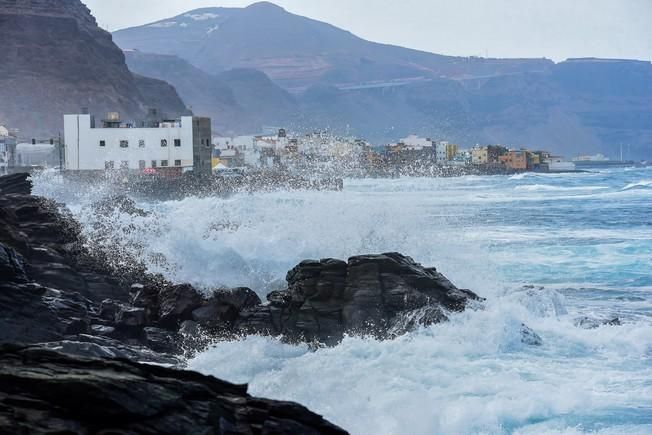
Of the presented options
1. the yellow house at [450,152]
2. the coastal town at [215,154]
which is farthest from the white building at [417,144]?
the yellow house at [450,152]

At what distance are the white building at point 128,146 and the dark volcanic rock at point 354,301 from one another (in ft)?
149

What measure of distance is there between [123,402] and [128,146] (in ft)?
178

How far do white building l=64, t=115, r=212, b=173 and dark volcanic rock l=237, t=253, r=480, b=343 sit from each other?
149 ft

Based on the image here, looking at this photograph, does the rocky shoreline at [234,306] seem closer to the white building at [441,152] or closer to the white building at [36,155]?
the white building at [36,155]

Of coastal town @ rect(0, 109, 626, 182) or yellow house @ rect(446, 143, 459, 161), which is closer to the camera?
coastal town @ rect(0, 109, 626, 182)

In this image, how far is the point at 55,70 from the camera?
11038 centimetres

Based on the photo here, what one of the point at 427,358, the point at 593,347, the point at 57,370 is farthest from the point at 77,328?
the point at 57,370

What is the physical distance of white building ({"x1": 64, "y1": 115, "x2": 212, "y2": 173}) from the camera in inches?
2244

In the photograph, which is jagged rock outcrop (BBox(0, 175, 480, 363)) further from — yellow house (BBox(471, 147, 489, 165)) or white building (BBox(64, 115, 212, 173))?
yellow house (BBox(471, 147, 489, 165))

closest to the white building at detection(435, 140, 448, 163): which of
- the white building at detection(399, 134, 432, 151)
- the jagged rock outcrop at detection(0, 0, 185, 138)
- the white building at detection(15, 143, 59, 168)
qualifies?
the white building at detection(399, 134, 432, 151)

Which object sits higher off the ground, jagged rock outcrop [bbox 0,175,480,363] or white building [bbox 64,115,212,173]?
white building [bbox 64,115,212,173]

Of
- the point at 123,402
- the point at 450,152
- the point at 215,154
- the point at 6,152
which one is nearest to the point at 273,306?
the point at 123,402

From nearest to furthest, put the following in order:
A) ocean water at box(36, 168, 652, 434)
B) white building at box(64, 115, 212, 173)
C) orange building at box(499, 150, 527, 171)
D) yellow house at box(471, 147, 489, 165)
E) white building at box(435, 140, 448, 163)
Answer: ocean water at box(36, 168, 652, 434)
white building at box(64, 115, 212, 173)
orange building at box(499, 150, 527, 171)
yellow house at box(471, 147, 489, 165)
white building at box(435, 140, 448, 163)

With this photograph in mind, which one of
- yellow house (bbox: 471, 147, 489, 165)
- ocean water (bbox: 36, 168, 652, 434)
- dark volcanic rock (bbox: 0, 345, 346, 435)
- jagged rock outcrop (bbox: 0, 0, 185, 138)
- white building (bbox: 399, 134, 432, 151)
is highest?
jagged rock outcrop (bbox: 0, 0, 185, 138)
